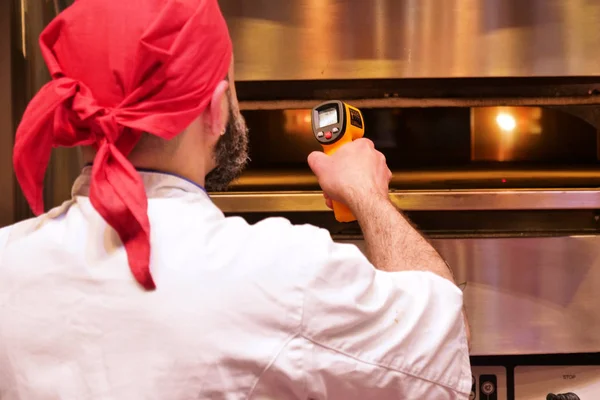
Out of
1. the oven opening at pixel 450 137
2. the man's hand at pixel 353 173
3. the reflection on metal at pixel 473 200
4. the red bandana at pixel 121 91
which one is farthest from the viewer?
the oven opening at pixel 450 137

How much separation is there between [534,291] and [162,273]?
2.61ft

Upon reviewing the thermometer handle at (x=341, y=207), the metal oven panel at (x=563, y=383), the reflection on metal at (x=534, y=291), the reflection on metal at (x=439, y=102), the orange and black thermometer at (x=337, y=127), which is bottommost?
the metal oven panel at (x=563, y=383)

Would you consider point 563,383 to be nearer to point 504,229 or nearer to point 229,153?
point 504,229

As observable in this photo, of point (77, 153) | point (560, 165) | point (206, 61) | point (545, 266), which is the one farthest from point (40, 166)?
point (560, 165)

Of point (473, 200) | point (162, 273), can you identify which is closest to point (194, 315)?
point (162, 273)

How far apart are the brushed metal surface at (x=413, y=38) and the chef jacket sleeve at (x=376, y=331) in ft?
1.84

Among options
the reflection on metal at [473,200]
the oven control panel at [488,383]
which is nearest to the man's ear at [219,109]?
the reflection on metal at [473,200]

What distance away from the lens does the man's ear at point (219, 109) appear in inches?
23.7

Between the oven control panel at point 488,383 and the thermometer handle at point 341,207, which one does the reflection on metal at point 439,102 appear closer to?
the thermometer handle at point 341,207

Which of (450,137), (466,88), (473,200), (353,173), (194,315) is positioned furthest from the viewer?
(450,137)

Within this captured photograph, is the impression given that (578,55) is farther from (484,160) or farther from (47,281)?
(47,281)

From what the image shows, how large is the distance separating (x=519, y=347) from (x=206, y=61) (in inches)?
32.4

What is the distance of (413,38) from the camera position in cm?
108

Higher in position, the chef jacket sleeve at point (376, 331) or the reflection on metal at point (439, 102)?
the reflection on metal at point (439, 102)
